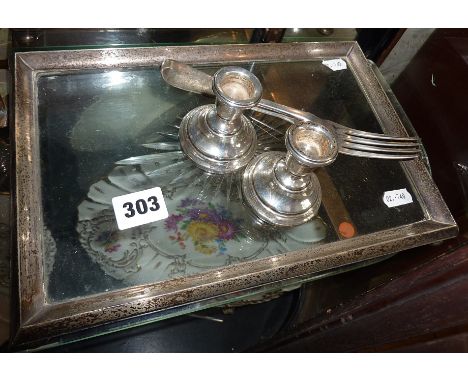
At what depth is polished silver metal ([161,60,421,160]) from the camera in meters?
0.81

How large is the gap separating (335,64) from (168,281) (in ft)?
2.24

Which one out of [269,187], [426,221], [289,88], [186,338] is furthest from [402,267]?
[186,338]

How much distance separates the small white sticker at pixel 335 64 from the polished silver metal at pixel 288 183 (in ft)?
1.03

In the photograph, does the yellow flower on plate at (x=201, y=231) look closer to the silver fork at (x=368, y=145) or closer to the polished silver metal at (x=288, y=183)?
the polished silver metal at (x=288, y=183)

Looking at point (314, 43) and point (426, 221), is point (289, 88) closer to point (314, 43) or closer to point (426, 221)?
point (314, 43)

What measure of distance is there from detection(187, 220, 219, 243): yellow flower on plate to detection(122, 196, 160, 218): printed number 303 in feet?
0.24

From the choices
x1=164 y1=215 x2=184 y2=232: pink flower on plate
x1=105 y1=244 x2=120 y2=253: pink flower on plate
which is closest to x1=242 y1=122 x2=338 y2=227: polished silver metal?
x1=164 y1=215 x2=184 y2=232: pink flower on plate

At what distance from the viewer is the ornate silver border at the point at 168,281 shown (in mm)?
567

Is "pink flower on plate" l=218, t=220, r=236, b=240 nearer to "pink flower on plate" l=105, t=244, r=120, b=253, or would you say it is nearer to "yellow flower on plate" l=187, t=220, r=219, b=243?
"yellow flower on plate" l=187, t=220, r=219, b=243

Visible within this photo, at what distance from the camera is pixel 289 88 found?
3.02ft

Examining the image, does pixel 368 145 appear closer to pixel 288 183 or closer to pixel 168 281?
pixel 288 183

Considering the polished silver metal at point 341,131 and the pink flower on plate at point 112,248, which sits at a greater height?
the polished silver metal at point 341,131

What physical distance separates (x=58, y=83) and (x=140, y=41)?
0.23m

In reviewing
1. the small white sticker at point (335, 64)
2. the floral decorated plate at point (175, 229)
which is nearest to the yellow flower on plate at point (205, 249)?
the floral decorated plate at point (175, 229)
